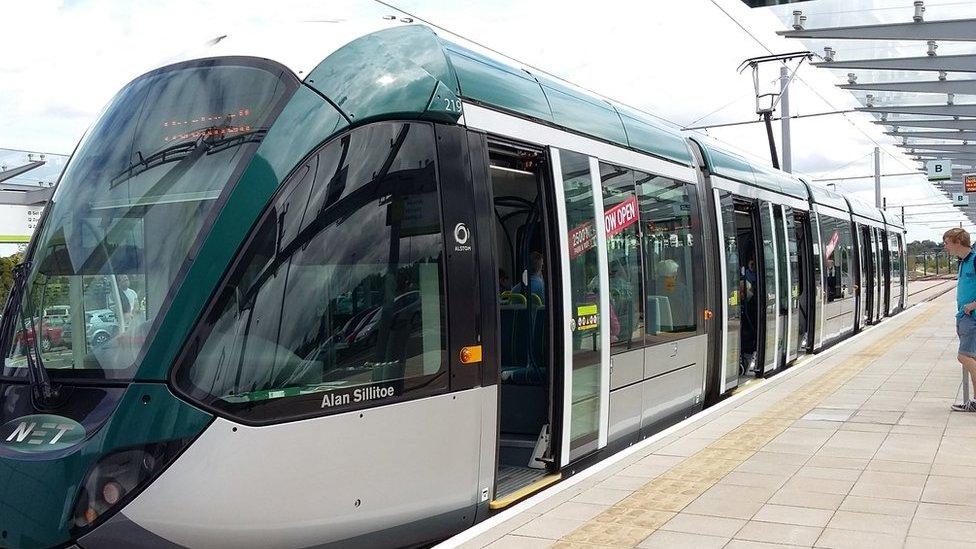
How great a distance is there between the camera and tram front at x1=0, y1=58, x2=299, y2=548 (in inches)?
178

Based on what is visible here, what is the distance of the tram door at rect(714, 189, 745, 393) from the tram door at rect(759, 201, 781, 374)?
155cm

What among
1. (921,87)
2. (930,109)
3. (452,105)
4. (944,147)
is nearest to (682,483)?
(452,105)

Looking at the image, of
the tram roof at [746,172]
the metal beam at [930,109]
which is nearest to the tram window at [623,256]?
the tram roof at [746,172]

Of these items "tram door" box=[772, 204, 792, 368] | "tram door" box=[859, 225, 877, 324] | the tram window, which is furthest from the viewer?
"tram door" box=[859, 225, 877, 324]

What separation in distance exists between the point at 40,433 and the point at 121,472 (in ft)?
1.90

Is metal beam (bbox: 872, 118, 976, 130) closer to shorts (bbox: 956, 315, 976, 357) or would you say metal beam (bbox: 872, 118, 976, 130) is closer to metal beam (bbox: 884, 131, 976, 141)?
metal beam (bbox: 884, 131, 976, 141)

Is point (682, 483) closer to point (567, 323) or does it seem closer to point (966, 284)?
point (567, 323)

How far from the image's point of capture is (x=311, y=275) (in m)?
4.98

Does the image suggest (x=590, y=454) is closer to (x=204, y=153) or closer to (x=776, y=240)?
(x=204, y=153)

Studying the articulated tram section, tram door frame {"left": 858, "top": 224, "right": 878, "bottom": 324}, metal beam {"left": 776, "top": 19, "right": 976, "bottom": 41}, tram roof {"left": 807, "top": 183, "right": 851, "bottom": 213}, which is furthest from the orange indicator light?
tram door frame {"left": 858, "top": 224, "right": 878, "bottom": 324}

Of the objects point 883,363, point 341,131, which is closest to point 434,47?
point 341,131

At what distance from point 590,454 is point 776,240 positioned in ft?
24.0

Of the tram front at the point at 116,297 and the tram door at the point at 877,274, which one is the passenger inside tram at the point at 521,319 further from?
the tram door at the point at 877,274

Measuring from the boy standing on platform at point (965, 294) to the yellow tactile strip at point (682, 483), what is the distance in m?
1.57
